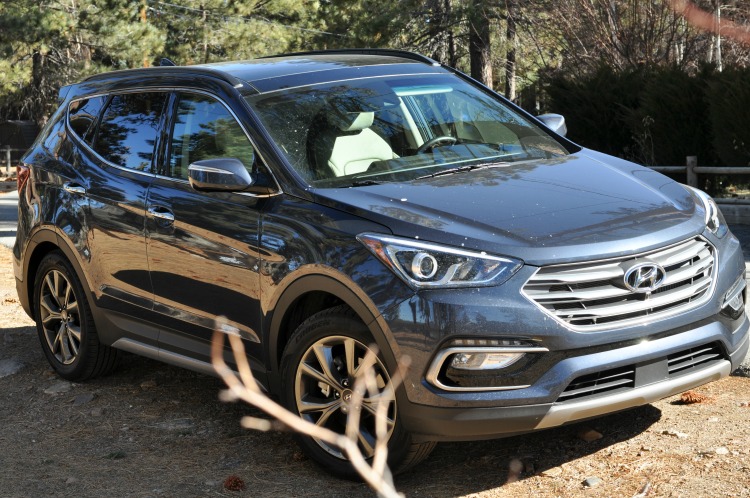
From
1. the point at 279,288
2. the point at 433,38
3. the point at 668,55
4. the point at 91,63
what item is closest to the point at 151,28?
the point at 91,63

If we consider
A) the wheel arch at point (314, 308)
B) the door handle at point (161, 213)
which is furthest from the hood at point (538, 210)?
the door handle at point (161, 213)

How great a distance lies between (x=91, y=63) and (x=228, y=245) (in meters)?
33.8

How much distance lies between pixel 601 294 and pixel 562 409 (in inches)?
18.9

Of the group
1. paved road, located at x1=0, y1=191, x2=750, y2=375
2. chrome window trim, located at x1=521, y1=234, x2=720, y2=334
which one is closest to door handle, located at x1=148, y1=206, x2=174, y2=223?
chrome window trim, located at x1=521, y1=234, x2=720, y2=334

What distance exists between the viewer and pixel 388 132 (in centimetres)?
552

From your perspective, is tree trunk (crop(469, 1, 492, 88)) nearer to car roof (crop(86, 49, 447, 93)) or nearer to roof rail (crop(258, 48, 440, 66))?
roof rail (crop(258, 48, 440, 66))

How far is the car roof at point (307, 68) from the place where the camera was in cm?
574

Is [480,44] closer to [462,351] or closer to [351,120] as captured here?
[351,120]

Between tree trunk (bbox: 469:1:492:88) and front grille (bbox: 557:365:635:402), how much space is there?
24990 millimetres

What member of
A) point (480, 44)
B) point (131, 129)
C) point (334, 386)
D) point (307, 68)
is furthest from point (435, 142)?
point (480, 44)

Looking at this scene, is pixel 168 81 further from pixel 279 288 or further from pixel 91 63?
pixel 91 63

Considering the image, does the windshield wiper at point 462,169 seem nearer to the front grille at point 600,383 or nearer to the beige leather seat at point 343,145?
the beige leather seat at point 343,145

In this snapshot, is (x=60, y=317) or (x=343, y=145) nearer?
(x=343, y=145)

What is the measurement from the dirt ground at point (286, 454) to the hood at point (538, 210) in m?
1.01
